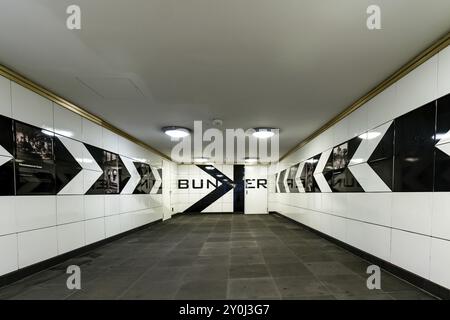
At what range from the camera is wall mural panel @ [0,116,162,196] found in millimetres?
3164

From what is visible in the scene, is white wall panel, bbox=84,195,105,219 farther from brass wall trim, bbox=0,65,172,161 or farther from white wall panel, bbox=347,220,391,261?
white wall panel, bbox=347,220,391,261

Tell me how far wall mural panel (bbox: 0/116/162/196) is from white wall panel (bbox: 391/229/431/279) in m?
5.28

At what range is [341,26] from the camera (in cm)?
234

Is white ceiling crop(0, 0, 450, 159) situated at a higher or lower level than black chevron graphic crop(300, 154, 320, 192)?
higher

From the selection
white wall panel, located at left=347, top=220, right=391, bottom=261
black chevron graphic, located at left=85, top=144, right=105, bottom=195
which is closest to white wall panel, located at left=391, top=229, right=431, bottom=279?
white wall panel, located at left=347, top=220, right=391, bottom=261

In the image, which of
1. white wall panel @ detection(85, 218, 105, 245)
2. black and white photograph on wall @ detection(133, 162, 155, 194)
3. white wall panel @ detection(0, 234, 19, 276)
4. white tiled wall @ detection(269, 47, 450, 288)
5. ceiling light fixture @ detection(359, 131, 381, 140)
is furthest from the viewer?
black and white photograph on wall @ detection(133, 162, 155, 194)

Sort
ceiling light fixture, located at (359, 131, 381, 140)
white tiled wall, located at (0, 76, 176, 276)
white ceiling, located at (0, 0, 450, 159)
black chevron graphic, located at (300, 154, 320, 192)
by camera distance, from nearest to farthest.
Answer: white ceiling, located at (0, 0, 450, 159) → white tiled wall, located at (0, 76, 176, 276) → ceiling light fixture, located at (359, 131, 381, 140) → black chevron graphic, located at (300, 154, 320, 192)

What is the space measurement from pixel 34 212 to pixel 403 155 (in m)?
5.36

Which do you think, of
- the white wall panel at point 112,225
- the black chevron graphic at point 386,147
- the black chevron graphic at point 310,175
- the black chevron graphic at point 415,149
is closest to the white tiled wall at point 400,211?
the black chevron graphic at point 415,149

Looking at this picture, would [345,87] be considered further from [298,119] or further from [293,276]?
[293,276]

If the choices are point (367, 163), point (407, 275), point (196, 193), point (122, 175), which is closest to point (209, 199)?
point (196, 193)

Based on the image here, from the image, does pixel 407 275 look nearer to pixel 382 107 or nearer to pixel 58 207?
pixel 382 107

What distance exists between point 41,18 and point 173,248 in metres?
4.53

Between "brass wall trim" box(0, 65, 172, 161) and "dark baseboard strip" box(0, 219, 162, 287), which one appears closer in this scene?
"dark baseboard strip" box(0, 219, 162, 287)
